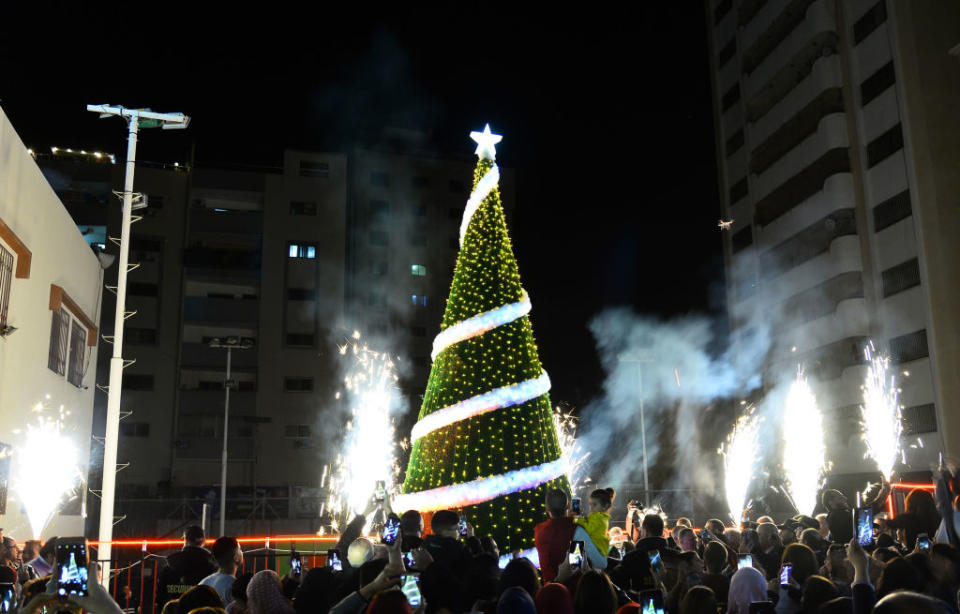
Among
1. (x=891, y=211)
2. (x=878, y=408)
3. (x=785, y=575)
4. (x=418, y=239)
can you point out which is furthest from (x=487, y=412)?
(x=418, y=239)

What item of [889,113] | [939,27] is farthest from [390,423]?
[939,27]

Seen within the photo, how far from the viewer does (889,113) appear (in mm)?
33219

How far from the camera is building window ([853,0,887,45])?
3359 centimetres

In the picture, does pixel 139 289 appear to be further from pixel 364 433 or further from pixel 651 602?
pixel 651 602

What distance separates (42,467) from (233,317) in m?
27.0

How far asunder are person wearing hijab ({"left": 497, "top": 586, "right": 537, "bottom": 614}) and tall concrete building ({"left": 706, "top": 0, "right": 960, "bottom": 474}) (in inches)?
1132

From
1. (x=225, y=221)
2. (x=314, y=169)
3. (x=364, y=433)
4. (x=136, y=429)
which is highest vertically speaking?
(x=314, y=169)

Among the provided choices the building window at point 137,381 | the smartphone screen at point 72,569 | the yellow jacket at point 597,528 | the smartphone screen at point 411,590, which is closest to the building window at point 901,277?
the yellow jacket at point 597,528

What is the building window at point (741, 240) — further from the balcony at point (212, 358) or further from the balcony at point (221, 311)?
the balcony at point (212, 358)

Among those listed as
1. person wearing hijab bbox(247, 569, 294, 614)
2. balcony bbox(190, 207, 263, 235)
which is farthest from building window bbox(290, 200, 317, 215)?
person wearing hijab bbox(247, 569, 294, 614)

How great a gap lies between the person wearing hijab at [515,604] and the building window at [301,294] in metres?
41.4

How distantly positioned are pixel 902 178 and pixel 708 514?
1532cm

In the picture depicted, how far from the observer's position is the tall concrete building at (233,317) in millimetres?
41531

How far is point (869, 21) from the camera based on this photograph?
34.4 meters
